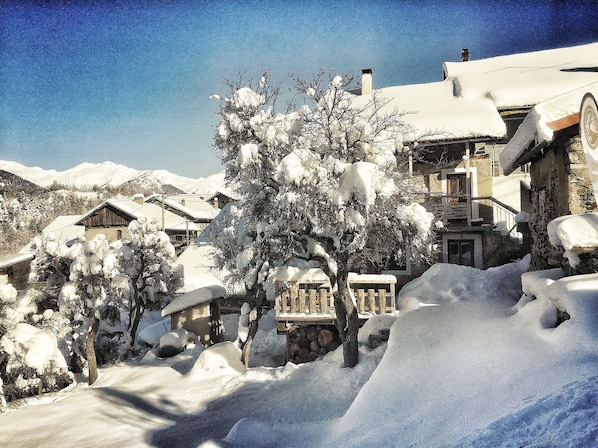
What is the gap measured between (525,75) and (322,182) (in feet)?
53.6

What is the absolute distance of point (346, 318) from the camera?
9.67 m

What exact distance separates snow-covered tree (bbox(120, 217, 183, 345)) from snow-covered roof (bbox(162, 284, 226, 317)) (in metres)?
1.24

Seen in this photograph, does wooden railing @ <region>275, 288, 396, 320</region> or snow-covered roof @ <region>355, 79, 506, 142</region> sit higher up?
snow-covered roof @ <region>355, 79, 506, 142</region>

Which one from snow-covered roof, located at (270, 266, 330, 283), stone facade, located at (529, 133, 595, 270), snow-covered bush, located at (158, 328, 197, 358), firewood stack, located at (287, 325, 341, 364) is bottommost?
→ snow-covered bush, located at (158, 328, 197, 358)

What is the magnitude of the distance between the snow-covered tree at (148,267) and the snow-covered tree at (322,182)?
10.6m

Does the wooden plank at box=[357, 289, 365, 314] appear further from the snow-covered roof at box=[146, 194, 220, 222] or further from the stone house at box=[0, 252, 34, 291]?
the snow-covered roof at box=[146, 194, 220, 222]

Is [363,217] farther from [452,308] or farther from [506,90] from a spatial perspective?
[506,90]

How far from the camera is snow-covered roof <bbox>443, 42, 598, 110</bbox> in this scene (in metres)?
16.5

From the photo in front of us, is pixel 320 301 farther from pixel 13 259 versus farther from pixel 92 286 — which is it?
pixel 13 259

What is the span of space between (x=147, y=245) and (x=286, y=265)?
32.5 ft

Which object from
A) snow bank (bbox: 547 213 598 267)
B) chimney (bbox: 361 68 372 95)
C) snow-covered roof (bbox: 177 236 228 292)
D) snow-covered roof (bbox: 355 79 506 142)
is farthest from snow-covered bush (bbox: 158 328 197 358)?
chimney (bbox: 361 68 372 95)

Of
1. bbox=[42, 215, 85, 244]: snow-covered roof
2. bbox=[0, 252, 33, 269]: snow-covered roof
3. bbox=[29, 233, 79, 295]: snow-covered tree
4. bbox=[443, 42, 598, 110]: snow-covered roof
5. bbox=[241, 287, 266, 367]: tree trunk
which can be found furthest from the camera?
bbox=[42, 215, 85, 244]: snow-covered roof

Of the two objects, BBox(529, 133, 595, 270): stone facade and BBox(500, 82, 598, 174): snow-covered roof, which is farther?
BBox(529, 133, 595, 270): stone facade

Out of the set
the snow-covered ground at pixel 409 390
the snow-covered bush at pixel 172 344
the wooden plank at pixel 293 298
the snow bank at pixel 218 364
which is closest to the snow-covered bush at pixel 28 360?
the snow-covered ground at pixel 409 390
